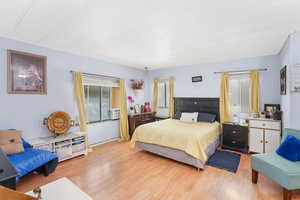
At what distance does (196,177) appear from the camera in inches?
96.3

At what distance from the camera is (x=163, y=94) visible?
5.36 metres

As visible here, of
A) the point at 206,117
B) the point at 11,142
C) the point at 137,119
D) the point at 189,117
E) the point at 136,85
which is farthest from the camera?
the point at 136,85

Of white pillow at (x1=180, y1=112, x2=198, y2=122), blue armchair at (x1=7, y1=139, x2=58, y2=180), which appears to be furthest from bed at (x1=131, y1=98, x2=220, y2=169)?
blue armchair at (x1=7, y1=139, x2=58, y2=180)

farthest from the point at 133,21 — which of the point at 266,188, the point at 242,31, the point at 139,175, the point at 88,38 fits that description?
the point at 266,188

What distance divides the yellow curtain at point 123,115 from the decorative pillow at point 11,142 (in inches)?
98.6

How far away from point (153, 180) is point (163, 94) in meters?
3.41

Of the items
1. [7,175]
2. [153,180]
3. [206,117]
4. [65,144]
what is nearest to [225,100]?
[206,117]

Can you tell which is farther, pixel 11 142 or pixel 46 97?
pixel 46 97

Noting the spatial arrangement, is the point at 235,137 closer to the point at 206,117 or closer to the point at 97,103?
the point at 206,117

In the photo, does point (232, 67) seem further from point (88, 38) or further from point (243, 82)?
point (88, 38)

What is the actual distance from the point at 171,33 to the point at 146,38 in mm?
471

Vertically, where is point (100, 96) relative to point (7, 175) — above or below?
above

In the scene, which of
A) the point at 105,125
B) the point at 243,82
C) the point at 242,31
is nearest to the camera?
the point at 242,31

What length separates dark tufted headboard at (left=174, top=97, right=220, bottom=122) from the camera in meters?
4.19
